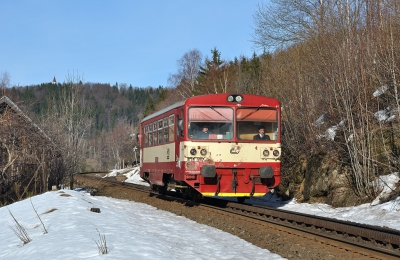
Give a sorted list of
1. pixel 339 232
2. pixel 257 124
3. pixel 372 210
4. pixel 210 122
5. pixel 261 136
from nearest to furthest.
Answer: pixel 339 232 < pixel 372 210 < pixel 210 122 < pixel 261 136 < pixel 257 124

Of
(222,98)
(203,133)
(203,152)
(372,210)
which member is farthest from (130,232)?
(372,210)

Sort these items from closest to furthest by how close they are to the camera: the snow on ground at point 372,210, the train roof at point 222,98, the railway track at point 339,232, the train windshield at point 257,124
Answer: the railway track at point 339,232 → the snow on ground at point 372,210 → the train roof at point 222,98 → the train windshield at point 257,124

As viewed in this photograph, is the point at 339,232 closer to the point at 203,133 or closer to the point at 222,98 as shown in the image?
the point at 203,133

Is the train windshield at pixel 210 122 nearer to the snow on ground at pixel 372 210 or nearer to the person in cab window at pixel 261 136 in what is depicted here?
the person in cab window at pixel 261 136

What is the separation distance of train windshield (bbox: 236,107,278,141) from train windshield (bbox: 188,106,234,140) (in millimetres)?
270

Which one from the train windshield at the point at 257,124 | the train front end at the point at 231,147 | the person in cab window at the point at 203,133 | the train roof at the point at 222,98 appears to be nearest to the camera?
the train front end at the point at 231,147

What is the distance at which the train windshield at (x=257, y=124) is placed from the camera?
13.1m

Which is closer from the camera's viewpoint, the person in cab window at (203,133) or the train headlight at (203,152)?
the train headlight at (203,152)

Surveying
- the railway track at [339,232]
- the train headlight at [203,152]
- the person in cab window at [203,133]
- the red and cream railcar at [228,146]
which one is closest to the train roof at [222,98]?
the red and cream railcar at [228,146]

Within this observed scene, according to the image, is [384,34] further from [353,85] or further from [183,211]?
[183,211]

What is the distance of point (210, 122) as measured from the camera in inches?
513

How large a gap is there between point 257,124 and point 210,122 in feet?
4.29

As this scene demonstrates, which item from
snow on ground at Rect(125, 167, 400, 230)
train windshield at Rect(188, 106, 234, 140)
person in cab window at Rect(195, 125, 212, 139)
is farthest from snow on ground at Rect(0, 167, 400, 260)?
train windshield at Rect(188, 106, 234, 140)

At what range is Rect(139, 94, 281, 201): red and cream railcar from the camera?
1272 cm
